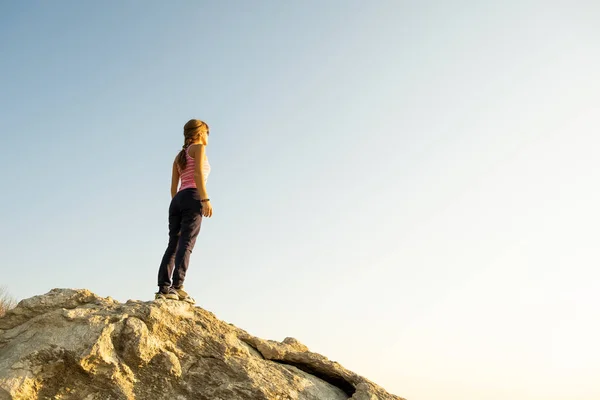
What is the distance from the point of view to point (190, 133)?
806cm

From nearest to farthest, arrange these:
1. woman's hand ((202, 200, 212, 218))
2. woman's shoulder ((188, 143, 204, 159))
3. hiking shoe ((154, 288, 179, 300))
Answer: hiking shoe ((154, 288, 179, 300))
woman's hand ((202, 200, 212, 218))
woman's shoulder ((188, 143, 204, 159))

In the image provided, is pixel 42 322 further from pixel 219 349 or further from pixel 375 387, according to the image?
pixel 375 387

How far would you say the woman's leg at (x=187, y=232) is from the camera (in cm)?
746

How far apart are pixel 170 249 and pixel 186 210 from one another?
2.14 feet

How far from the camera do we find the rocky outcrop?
221 inches

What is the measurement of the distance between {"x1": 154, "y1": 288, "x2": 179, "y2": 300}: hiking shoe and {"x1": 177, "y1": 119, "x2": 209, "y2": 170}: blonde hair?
1.98m

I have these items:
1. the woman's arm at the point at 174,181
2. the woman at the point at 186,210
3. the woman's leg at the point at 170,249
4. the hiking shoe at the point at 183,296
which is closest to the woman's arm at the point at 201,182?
the woman at the point at 186,210

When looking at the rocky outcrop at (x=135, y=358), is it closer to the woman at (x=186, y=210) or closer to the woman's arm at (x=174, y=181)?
the woman at (x=186, y=210)

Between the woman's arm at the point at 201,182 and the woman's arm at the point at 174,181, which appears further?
the woman's arm at the point at 174,181

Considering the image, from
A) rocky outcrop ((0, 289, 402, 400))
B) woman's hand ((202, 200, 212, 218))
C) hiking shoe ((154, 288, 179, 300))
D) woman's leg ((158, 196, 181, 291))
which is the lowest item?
rocky outcrop ((0, 289, 402, 400))

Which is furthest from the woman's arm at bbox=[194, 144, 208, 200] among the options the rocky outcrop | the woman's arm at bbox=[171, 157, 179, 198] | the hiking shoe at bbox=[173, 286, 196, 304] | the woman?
the rocky outcrop

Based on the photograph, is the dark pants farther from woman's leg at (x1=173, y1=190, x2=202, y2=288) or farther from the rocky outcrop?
the rocky outcrop

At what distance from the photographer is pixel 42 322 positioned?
242 inches

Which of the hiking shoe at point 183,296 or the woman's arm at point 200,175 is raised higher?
the woman's arm at point 200,175
